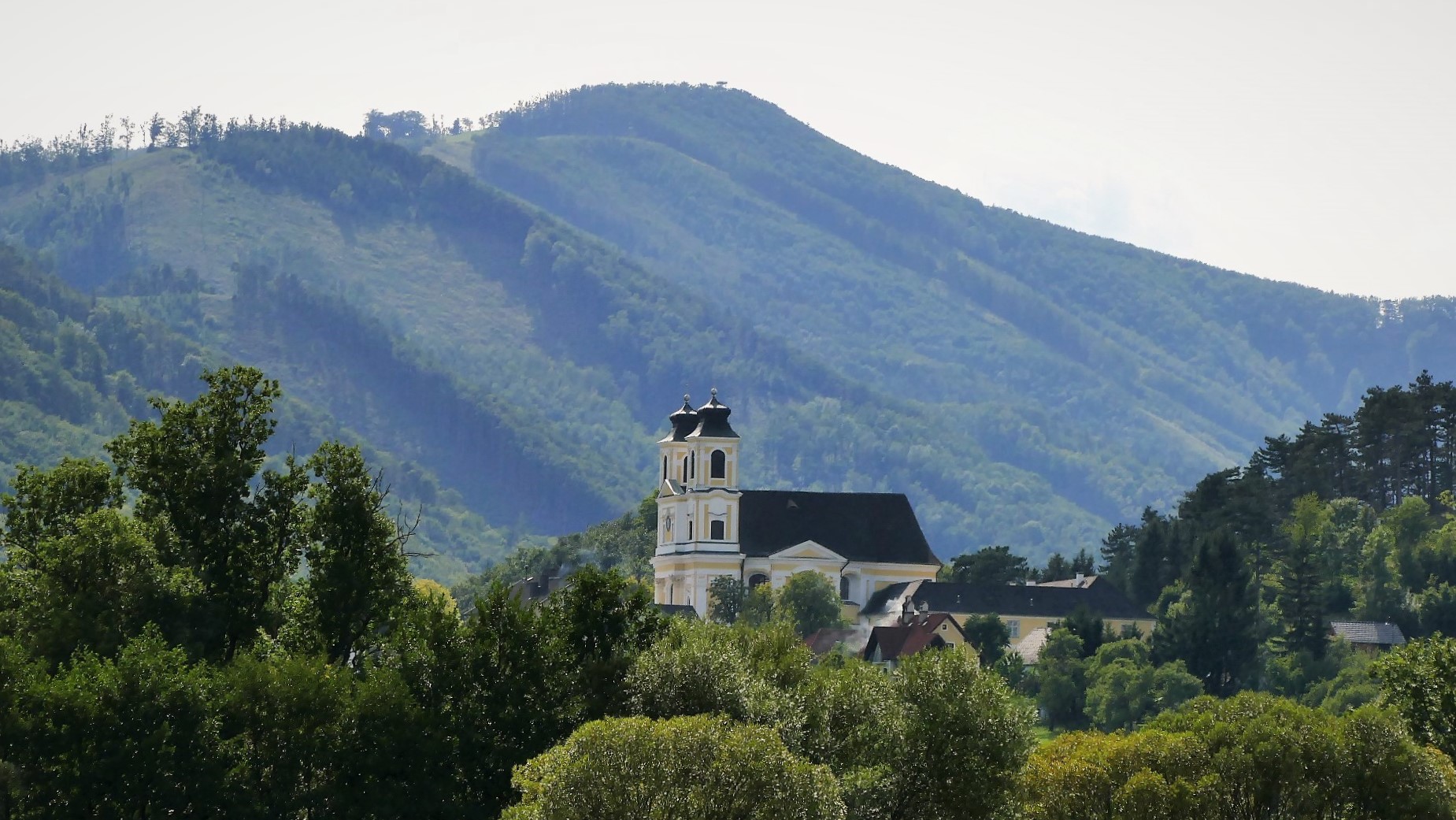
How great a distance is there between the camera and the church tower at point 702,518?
158 metres

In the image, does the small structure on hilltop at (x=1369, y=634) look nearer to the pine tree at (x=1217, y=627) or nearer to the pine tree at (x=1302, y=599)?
the pine tree at (x=1302, y=599)

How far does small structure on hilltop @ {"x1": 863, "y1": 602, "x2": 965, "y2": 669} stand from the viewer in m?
132

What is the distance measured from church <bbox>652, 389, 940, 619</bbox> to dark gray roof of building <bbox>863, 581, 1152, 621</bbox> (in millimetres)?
2779

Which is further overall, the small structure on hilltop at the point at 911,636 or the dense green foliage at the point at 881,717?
the small structure on hilltop at the point at 911,636

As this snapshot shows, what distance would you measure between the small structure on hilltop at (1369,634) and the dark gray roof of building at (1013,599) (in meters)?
17.8

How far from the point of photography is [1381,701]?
7362 cm

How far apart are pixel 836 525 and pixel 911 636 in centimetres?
3028

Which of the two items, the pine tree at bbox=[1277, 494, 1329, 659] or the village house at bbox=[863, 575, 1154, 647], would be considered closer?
the pine tree at bbox=[1277, 494, 1329, 659]

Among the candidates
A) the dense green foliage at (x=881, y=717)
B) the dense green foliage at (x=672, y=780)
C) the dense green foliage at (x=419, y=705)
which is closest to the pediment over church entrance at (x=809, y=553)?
the dense green foliage at (x=419, y=705)

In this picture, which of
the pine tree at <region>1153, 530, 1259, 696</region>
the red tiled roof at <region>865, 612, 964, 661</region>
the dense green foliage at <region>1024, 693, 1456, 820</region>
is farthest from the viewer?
the red tiled roof at <region>865, 612, 964, 661</region>

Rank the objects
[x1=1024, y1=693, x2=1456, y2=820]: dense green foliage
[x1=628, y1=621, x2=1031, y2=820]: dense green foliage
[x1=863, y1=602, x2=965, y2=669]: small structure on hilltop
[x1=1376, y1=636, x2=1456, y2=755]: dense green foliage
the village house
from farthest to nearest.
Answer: the village house, [x1=863, y1=602, x2=965, y2=669]: small structure on hilltop, [x1=1376, y1=636, x2=1456, y2=755]: dense green foliage, [x1=1024, y1=693, x2=1456, y2=820]: dense green foliage, [x1=628, y1=621, x2=1031, y2=820]: dense green foliage

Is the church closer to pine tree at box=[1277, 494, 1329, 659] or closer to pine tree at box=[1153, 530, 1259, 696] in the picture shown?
pine tree at box=[1277, 494, 1329, 659]

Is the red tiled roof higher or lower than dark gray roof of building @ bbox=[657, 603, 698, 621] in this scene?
lower

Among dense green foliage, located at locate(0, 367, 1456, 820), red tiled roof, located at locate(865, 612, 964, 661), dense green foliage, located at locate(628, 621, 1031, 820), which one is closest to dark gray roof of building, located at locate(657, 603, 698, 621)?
red tiled roof, located at locate(865, 612, 964, 661)
